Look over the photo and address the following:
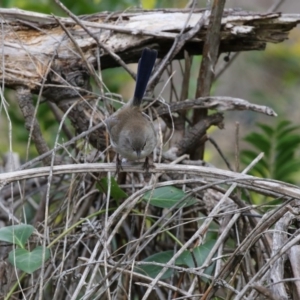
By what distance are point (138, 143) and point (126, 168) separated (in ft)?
0.49

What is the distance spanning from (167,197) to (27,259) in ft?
1.73

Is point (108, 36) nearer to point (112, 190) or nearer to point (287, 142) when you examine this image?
point (112, 190)

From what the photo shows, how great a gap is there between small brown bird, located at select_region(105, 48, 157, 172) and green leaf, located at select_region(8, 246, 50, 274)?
0.52m

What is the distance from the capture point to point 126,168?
2297 mm

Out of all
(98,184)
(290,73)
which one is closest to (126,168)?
(98,184)

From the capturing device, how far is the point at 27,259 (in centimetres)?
191

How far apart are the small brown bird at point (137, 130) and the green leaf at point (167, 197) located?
0.16 metres

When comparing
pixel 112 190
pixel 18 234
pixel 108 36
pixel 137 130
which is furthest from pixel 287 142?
pixel 18 234

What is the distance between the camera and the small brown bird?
240cm

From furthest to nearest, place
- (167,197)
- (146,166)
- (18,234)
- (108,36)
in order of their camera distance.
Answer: (108,36), (146,166), (167,197), (18,234)

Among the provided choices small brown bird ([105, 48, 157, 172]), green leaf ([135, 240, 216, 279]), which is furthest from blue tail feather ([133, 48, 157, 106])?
green leaf ([135, 240, 216, 279])

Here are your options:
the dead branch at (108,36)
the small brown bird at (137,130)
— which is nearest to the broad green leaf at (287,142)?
the dead branch at (108,36)

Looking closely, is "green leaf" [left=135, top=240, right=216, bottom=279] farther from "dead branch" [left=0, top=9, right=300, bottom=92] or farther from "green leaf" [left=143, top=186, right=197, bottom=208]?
"dead branch" [left=0, top=9, right=300, bottom=92]

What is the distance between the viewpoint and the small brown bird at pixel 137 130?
240cm
